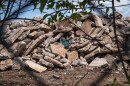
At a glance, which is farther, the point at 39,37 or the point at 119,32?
the point at 119,32

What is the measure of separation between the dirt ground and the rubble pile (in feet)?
0.86

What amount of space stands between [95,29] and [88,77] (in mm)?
2586

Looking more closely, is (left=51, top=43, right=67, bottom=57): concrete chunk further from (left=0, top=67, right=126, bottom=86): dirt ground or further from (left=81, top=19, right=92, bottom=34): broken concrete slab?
(left=81, top=19, right=92, bottom=34): broken concrete slab

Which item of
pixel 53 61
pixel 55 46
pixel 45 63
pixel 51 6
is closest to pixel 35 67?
pixel 45 63

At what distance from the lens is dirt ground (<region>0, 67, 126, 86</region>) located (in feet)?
22.2

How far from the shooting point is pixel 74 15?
127 inches

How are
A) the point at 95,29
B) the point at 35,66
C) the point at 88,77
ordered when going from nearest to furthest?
the point at 88,77 < the point at 35,66 < the point at 95,29

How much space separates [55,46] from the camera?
28.7 feet

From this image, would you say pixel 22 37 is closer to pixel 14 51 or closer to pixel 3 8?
pixel 14 51

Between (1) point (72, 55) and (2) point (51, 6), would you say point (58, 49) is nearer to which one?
(1) point (72, 55)

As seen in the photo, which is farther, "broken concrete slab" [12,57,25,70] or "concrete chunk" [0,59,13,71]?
"broken concrete slab" [12,57,25,70]

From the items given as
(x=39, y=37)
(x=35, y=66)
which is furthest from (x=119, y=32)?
(x=35, y=66)

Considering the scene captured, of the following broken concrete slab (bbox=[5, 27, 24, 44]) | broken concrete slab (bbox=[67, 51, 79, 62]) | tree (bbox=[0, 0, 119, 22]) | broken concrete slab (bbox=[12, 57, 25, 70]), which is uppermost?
tree (bbox=[0, 0, 119, 22])

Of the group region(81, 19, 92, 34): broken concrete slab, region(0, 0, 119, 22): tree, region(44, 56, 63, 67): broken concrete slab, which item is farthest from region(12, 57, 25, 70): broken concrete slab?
region(0, 0, 119, 22): tree
